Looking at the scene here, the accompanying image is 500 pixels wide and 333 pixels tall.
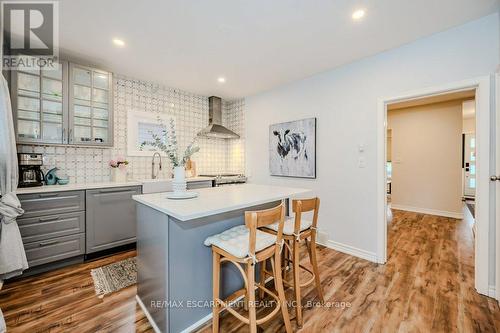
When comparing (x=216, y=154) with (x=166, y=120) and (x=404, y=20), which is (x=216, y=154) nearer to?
(x=166, y=120)

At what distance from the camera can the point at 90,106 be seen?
9.19ft

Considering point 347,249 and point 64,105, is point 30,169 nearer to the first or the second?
point 64,105

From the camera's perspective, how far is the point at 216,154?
466 cm

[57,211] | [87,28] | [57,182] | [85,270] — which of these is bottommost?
[85,270]

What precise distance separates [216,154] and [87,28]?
9.67 ft

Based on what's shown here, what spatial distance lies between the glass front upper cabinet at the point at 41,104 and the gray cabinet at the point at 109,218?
0.86 m

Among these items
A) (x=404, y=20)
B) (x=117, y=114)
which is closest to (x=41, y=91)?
(x=117, y=114)

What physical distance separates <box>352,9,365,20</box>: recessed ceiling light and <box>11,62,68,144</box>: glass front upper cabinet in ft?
10.9

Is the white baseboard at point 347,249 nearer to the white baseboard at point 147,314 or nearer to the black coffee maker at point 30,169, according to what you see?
the white baseboard at point 147,314

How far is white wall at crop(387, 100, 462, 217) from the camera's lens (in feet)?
14.7

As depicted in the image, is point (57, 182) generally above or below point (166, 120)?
below

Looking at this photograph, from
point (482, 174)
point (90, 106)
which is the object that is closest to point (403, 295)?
point (482, 174)

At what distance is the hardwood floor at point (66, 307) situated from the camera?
61.2 inches

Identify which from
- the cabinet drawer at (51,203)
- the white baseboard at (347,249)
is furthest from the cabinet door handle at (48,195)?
the white baseboard at (347,249)
